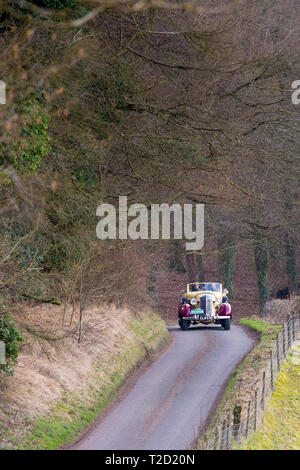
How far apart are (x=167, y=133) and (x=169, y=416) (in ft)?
26.2

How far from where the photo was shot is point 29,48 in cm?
1502

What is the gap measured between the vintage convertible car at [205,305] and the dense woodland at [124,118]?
7.34 metres

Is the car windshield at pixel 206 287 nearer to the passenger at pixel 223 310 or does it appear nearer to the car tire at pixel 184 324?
the passenger at pixel 223 310

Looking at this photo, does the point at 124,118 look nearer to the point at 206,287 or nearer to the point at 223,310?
the point at 223,310

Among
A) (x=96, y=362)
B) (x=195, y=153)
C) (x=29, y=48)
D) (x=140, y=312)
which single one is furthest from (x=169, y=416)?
(x=140, y=312)

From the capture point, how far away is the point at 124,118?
63.5 ft

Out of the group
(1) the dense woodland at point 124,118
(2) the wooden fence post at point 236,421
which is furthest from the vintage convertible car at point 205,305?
(2) the wooden fence post at point 236,421

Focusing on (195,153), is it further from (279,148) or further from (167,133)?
(279,148)

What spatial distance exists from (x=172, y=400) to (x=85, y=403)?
2.41 m

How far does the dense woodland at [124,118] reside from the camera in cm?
1514

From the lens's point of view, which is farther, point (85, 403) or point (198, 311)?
point (198, 311)

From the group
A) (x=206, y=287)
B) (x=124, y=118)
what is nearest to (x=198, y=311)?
(x=206, y=287)

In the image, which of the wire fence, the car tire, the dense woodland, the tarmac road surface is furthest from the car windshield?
the wire fence

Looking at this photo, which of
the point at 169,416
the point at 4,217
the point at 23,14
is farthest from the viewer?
the point at 169,416
